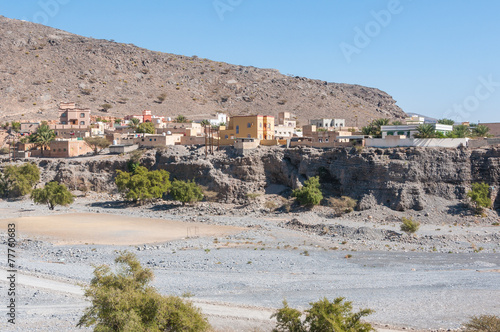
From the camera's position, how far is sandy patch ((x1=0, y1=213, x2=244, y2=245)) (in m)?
32.4

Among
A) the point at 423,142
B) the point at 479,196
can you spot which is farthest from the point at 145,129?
the point at 479,196

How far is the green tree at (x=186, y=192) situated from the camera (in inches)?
1727

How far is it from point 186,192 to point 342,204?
548 inches

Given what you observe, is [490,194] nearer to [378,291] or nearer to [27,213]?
[378,291]

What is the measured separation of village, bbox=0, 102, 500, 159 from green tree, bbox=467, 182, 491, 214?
5.88 metres

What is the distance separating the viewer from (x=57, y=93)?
301ft

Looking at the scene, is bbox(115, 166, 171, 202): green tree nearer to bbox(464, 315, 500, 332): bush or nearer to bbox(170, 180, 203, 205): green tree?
bbox(170, 180, 203, 205): green tree

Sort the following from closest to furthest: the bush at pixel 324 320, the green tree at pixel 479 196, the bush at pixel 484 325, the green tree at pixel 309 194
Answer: the bush at pixel 324 320 → the bush at pixel 484 325 → the green tree at pixel 479 196 → the green tree at pixel 309 194

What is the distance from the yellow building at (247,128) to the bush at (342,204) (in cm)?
1358

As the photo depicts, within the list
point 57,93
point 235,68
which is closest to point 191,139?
point 57,93

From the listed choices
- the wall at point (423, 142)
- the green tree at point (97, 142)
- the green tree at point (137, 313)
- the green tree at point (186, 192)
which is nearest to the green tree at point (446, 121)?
the wall at point (423, 142)

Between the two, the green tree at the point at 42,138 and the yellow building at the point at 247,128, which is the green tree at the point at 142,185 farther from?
the green tree at the point at 42,138

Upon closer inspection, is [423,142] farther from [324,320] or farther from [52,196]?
[324,320]

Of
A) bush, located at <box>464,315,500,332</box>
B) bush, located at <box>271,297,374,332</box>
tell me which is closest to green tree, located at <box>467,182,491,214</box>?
bush, located at <box>464,315,500,332</box>
